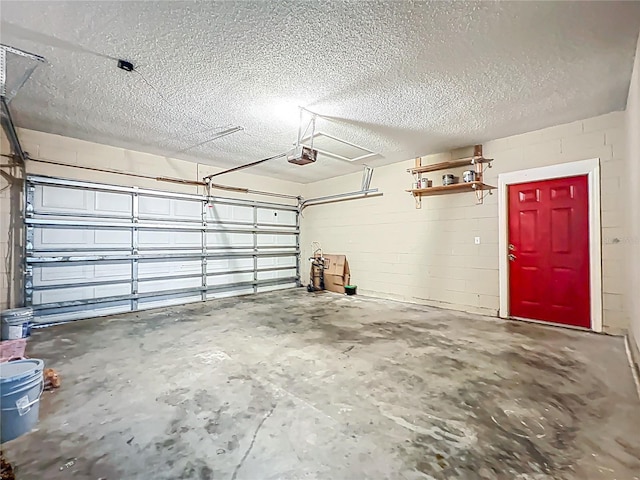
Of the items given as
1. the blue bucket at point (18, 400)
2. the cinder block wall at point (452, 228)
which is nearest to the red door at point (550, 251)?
the cinder block wall at point (452, 228)

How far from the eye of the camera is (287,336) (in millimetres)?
3736

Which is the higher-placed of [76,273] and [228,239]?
[228,239]

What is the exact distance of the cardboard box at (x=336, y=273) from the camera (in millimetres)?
6895

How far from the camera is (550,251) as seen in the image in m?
4.17

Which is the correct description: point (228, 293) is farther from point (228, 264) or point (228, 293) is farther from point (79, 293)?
point (79, 293)

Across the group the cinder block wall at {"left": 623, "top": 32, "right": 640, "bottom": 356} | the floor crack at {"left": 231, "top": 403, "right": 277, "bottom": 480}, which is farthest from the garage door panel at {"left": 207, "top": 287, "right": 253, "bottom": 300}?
the cinder block wall at {"left": 623, "top": 32, "right": 640, "bottom": 356}

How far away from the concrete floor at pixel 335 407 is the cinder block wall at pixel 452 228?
108 centimetres

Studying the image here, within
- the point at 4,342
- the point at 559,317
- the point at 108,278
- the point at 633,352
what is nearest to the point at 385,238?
the point at 559,317

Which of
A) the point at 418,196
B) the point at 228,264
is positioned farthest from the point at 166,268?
the point at 418,196

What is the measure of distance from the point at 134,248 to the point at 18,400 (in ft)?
12.3

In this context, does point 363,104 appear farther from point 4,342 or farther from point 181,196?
point 4,342

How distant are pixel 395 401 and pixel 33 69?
4.12 m

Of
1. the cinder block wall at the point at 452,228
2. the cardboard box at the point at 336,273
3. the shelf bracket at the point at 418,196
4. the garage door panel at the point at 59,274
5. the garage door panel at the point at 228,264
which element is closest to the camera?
the cinder block wall at the point at 452,228

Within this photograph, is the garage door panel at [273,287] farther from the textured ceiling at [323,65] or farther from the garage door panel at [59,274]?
the textured ceiling at [323,65]
